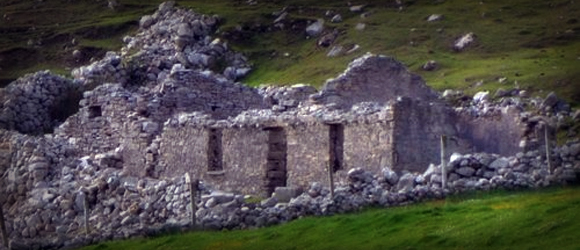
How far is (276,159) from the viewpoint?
5372 cm

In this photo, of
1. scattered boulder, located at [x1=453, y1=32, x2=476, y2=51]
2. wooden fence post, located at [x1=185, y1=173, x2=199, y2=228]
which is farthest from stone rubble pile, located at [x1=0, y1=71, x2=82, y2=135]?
scattered boulder, located at [x1=453, y1=32, x2=476, y2=51]

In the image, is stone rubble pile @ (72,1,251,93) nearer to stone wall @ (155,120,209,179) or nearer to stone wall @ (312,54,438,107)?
stone wall @ (312,54,438,107)

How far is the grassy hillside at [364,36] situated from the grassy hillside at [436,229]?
107 feet

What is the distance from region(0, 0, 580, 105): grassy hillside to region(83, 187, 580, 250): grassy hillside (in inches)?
1280

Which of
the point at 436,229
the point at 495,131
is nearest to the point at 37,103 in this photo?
the point at 495,131

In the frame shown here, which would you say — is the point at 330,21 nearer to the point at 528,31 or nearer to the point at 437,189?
the point at 528,31

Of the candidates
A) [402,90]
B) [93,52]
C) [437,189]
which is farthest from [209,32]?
Answer: [437,189]

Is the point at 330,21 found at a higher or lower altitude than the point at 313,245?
higher

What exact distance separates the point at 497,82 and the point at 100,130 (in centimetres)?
2337

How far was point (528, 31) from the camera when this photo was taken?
316ft

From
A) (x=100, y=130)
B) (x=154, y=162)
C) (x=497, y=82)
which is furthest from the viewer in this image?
(x=497, y=82)

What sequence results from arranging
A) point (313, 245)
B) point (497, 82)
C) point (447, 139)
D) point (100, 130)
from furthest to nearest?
point (497, 82) → point (100, 130) → point (447, 139) → point (313, 245)

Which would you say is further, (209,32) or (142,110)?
(209,32)

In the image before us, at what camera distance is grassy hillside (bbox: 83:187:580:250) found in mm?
38750
